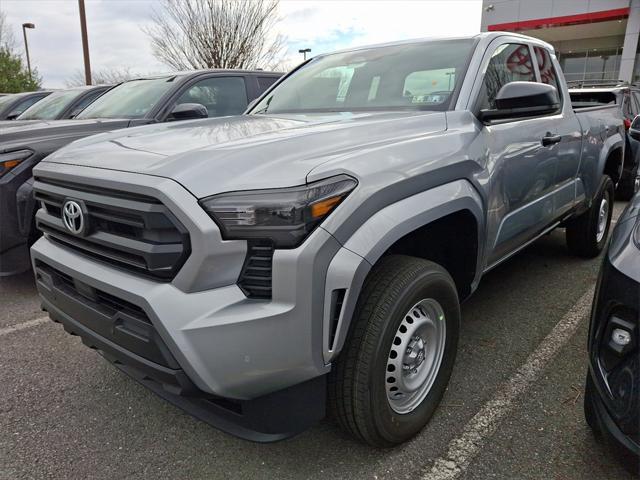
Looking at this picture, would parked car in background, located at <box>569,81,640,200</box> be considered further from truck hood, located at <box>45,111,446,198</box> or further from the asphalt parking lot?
truck hood, located at <box>45,111,446,198</box>

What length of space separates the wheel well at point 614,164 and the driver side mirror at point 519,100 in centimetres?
268

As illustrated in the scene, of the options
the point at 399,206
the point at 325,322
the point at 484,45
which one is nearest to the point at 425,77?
the point at 484,45

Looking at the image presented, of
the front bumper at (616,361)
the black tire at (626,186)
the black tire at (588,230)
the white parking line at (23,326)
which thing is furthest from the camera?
the black tire at (626,186)

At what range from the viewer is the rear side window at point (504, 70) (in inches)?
109

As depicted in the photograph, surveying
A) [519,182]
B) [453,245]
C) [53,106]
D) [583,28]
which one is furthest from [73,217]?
[583,28]

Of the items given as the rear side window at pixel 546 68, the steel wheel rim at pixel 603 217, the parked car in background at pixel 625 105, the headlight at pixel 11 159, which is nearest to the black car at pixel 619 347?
the rear side window at pixel 546 68

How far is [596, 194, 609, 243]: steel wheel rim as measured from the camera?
15.2 ft

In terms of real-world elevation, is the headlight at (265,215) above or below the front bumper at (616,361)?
above

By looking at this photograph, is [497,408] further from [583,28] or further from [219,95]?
[583,28]

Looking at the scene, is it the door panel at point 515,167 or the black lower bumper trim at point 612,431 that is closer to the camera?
the black lower bumper trim at point 612,431

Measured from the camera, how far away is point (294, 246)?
1.59 m

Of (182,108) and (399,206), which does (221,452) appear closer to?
(399,206)

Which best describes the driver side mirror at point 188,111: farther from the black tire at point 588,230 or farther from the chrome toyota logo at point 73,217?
the black tire at point 588,230

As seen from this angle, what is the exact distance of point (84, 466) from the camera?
211cm
